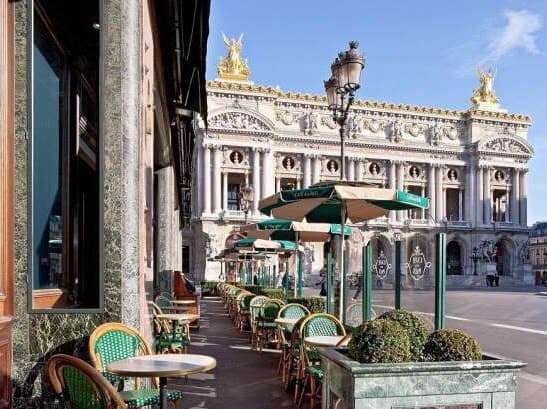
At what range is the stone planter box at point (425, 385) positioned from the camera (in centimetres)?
345

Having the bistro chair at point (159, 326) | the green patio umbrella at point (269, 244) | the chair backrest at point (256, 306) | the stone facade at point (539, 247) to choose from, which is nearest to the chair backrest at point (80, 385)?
the bistro chair at point (159, 326)

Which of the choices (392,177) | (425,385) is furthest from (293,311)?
(392,177)

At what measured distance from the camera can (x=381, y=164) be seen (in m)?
69.5

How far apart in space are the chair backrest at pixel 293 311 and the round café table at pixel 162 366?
13.2 ft

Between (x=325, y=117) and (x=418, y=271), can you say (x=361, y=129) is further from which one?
(x=418, y=271)

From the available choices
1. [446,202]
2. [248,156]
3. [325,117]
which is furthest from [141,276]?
[446,202]

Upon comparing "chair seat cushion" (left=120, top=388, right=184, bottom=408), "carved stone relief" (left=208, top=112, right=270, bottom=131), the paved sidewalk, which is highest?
"carved stone relief" (left=208, top=112, right=270, bottom=131)

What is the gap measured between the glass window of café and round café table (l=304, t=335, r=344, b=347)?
217 cm

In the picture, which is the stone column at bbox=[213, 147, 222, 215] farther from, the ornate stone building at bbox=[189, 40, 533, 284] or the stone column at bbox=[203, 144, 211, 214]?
the stone column at bbox=[203, 144, 211, 214]

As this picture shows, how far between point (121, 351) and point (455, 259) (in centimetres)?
7235

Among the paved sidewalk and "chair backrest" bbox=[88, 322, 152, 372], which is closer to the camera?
"chair backrest" bbox=[88, 322, 152, 372]

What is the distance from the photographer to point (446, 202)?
247 ft

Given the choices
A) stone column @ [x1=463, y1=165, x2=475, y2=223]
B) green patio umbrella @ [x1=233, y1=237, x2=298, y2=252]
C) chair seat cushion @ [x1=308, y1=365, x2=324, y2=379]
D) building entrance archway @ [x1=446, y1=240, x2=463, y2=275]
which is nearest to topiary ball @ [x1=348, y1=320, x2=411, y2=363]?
chair seat cushion @ [x1=308, y1=365, x2=324, y2=379]

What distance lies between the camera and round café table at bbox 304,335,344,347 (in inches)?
225
